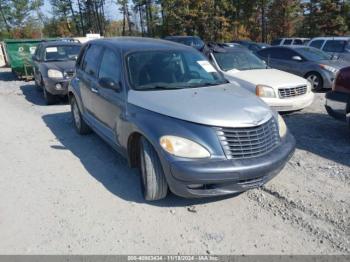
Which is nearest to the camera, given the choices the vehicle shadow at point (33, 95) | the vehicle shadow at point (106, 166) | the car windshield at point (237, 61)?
the vehicle shadow at point (106, 166)

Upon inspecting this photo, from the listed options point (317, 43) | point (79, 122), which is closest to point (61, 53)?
point (79, 122)

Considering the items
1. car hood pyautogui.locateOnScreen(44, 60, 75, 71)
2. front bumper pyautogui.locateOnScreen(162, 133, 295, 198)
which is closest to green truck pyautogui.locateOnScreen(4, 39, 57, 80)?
car hood pyautogui.locateOnScreen(44, 60, 75, 71)

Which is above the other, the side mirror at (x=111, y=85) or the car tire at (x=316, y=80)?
the side mirror at (x=111, y=85)

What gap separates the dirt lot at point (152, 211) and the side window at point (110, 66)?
1.26 m

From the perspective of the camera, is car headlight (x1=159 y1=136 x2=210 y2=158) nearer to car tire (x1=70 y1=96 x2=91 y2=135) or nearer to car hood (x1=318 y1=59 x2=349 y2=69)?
car tire (x1=70 y1=96 x2=91 y2=135)

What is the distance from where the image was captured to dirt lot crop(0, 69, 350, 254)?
2.98m

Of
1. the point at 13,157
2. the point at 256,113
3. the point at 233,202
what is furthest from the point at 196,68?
the point at 13,157

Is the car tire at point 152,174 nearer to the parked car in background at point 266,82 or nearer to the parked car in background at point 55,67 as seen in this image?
the parked car in background at point 266,82

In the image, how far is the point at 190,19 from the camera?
36781 millimetres

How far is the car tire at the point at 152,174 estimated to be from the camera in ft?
11.1

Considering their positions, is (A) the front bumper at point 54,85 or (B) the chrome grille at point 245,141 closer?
(B) the chrome grille at point 245,141

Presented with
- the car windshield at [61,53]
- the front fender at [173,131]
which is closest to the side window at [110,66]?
the front fender at [173,131]

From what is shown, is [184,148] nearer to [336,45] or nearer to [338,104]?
[338,104]

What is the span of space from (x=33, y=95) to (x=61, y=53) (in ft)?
6.14
